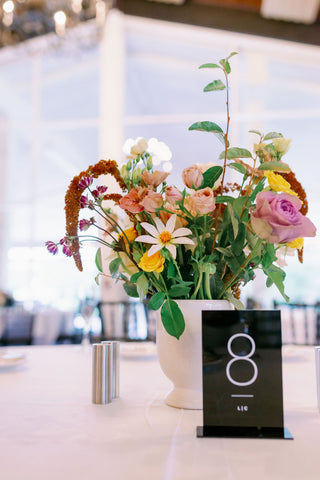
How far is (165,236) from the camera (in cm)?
80

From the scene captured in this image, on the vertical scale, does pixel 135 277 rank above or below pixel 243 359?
above

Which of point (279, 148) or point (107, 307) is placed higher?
point (279, 148)

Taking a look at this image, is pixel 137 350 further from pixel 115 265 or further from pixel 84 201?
pixel 84 201

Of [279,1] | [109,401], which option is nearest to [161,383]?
[109,401]

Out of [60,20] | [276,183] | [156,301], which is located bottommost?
[156,301]

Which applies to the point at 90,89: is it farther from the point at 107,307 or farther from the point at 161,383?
the point at 161,383

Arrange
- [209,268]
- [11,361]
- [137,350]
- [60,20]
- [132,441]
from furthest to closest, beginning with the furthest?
[60,20], [137,350], [11,361], [209,268], [132,441]

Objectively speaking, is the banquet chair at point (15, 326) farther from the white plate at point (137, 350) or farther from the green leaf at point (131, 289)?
the green leaf at point (131, 289)

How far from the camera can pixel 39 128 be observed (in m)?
6.32

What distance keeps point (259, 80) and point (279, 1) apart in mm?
915

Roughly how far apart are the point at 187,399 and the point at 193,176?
44 centimetres

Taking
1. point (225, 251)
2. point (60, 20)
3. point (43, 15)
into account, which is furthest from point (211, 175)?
point (43, 15)

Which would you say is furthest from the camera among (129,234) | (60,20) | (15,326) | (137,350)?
(60,20)

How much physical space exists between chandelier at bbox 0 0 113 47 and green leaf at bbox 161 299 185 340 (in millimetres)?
2976
